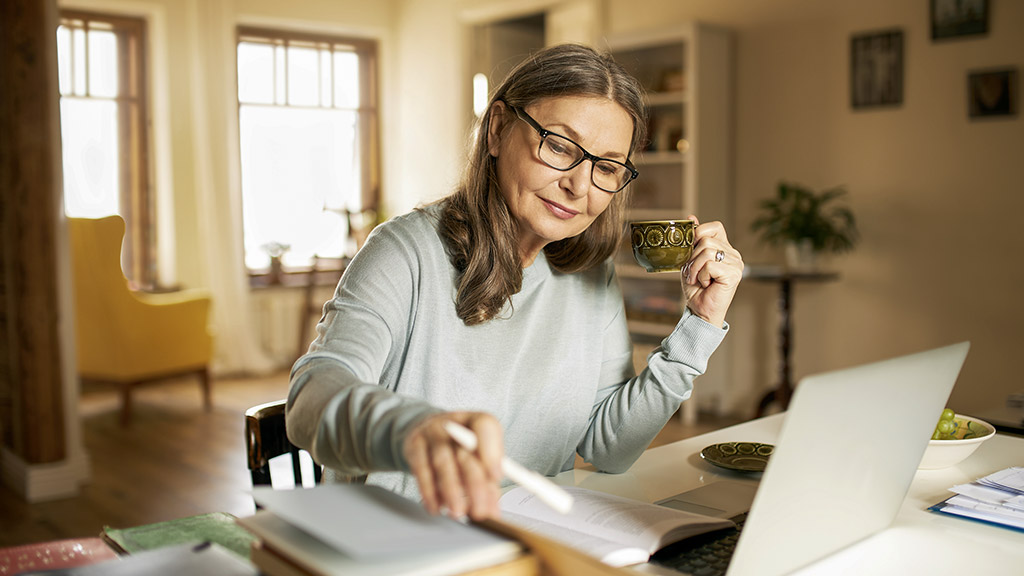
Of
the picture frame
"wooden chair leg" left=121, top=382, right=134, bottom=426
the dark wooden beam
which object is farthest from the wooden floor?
the picture frame

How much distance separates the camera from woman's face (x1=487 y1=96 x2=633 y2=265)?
4.09ft

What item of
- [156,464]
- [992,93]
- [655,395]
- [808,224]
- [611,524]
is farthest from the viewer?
[808,224]

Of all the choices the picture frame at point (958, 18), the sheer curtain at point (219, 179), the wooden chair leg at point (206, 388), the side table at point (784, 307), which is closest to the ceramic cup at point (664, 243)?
the side table at point (784, 307)

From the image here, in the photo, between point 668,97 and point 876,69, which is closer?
point 876,69

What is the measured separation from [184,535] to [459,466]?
690 mm

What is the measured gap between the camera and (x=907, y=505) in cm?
113

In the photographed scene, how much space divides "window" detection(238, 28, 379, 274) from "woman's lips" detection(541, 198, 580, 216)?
17.0ft

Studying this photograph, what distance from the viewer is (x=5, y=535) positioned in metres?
2.95

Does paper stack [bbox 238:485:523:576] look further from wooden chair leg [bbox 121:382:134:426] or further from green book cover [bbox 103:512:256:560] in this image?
wooden chair leg [bbox 121:382:134:426]

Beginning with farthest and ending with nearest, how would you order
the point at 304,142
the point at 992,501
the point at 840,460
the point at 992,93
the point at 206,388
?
1. the point at 304,142
2. the point at 206,388
3. the point at 992,93
4. the point at 992,501
5. the point at 840,460

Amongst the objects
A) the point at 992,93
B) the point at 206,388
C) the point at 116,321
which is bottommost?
the point at 206,388

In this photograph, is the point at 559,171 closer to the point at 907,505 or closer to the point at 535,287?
the point at 535,287

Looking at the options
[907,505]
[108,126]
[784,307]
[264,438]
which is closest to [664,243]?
[907,505]

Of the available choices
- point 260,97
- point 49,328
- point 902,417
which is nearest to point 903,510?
point 902,417
